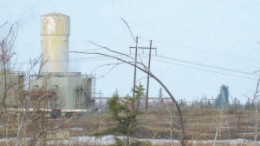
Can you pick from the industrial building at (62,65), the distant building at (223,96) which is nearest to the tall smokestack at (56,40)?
the industrial building at (62,65)

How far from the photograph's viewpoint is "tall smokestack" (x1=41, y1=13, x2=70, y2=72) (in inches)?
1007

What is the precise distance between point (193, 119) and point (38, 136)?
2640 cm

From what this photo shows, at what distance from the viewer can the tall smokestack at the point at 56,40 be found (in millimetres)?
25578

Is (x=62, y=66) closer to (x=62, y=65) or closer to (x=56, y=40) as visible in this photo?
(x=62, y=65)

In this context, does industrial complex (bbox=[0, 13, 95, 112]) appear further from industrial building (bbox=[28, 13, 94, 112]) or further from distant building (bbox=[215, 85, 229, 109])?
distant building (bbox=[215, 85, 229, 109])

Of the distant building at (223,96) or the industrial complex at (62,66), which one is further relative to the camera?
the industrial complex at (62,66)

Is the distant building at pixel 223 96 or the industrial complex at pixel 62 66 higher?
the industrial complex at pixel 62 66

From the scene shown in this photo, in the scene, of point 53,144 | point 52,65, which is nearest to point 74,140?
point 53,144

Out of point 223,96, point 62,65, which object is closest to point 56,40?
point 62,65

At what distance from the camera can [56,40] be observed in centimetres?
2602

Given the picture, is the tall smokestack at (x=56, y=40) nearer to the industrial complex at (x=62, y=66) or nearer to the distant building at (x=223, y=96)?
the industrial complex at (x=62, y=66)

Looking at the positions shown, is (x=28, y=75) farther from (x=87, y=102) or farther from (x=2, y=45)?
(x=87, y=102)

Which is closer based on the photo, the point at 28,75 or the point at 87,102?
the point at 28,75

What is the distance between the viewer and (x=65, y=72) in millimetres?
27328
